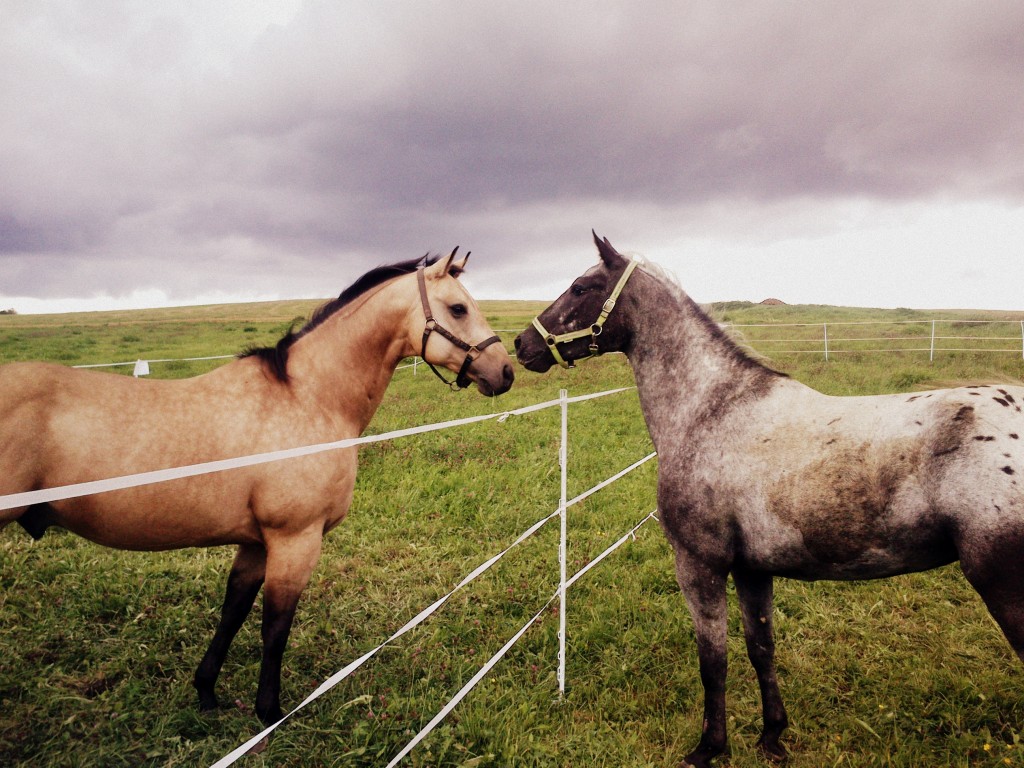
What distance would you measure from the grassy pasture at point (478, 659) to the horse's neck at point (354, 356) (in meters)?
1.66

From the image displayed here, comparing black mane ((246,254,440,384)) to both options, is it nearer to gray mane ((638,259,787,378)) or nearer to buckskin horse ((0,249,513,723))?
buckskin horse ((0,249,513,723))

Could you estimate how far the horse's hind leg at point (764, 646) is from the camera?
2891mm

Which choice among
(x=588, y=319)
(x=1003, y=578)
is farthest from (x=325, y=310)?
(x=1003, y=578)

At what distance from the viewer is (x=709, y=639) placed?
2678 millimetres

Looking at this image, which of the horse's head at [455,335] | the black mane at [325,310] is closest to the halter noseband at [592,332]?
the horse's head at [455,335]

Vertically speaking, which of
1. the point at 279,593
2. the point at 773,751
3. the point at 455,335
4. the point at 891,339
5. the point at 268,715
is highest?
the point at 455,335

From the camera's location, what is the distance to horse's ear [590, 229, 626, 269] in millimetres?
3041

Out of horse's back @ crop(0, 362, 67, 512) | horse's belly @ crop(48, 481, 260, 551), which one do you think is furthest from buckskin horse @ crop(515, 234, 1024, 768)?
horse's back @ crop(0, 362, 67, 512)

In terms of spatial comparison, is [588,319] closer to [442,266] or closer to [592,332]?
[592,332]

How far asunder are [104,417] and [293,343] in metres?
1.03

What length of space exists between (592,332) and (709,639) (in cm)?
172

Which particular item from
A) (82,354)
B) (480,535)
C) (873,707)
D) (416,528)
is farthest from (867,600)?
(82,354)

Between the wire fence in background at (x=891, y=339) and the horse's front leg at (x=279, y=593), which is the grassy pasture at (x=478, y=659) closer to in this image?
the horse's front leg at (x=279, y=593)

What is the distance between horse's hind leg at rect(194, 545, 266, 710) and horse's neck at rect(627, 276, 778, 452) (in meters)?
2.41
